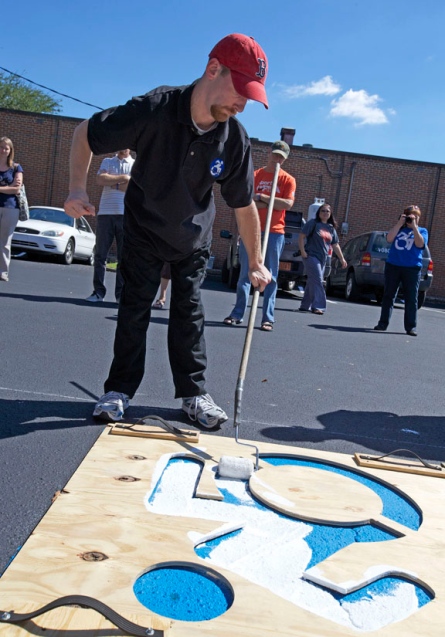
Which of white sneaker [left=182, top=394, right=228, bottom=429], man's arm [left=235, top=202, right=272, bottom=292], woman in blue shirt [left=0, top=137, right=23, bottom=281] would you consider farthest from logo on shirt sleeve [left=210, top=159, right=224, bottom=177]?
woman in blue shirt [left=0, top=137, right=23, bottom=281]

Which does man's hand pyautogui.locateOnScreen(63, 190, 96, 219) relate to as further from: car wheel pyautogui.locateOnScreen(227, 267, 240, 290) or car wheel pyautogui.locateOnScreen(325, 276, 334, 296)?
car wheel pyautogui.locateOnScreen(325, 276, 334, 296)

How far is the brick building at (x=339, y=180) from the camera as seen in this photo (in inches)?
963

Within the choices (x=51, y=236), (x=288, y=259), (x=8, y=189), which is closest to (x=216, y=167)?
(x=8, y=189)

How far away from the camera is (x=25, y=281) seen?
964cm

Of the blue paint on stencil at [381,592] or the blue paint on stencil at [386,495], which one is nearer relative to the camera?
the blue paint on stencil at [381,592]

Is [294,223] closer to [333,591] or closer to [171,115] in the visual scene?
[171,115]

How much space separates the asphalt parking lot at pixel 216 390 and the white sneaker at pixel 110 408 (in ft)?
0.21

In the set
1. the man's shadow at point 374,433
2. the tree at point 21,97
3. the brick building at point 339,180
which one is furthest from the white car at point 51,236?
the tree at point 21,97

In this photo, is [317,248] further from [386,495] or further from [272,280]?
[386,495]

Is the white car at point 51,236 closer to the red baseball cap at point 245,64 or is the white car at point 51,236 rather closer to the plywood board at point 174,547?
the red baseball cap at point 245,64

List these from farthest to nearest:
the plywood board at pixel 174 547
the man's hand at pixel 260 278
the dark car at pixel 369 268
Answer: the dark car at pixel 369 268
the man's hand at pixel 260 278
the plywood board at pixel 174 547

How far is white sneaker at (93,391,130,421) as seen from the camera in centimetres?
323

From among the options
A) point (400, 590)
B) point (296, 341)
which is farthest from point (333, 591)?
point (296, 341)

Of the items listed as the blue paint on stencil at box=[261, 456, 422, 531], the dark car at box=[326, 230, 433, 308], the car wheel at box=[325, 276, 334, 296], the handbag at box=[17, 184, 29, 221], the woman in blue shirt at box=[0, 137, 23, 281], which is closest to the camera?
the blue paint on stencil at box=[261, 456, 422, 531]
